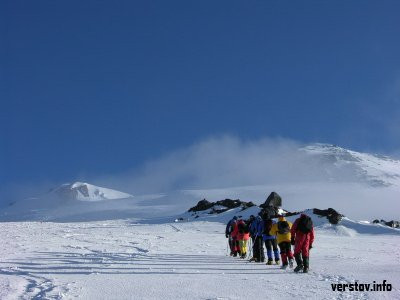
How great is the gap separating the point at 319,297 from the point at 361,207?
116357mm

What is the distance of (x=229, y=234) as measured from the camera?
17.1m

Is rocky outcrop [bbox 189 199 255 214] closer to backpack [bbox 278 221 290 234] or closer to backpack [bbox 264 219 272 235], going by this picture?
backpack [bbox 264 219 272 235]

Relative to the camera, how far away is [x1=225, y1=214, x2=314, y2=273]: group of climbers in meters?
11.6

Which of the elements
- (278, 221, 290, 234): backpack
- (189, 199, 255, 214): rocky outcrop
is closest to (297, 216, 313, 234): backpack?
(278, 221, 290, 234): backpack

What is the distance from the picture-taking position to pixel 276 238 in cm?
1354

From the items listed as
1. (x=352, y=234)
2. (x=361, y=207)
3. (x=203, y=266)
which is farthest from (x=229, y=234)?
(x=361, y=207)

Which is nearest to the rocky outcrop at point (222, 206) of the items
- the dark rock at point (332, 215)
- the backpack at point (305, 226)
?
the dark rock at point (332, 215)

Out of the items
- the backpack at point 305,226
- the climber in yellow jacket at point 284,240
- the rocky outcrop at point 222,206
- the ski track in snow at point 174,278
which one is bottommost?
the ski track in snow at point 174,278

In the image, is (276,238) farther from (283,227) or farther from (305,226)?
(305,226)

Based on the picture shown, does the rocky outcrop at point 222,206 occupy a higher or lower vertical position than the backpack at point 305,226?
higher

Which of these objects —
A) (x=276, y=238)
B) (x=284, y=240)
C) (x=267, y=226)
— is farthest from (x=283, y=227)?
(x=267, y=226)

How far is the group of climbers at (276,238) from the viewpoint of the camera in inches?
455

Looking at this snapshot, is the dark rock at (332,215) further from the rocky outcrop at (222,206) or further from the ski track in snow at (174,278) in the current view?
the ski track in snow at (174,278)

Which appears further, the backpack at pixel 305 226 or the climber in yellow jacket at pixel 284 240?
the climber in yellow jacket at pixel 284 240
